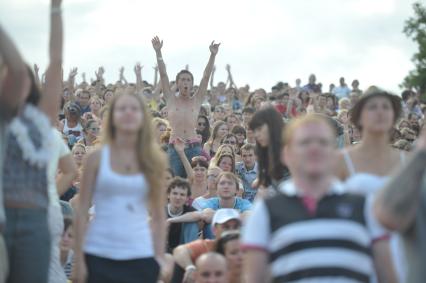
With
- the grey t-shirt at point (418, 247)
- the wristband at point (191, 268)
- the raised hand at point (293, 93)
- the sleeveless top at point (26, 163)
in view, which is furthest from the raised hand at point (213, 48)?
the grey t-shirt at point (418, 247)

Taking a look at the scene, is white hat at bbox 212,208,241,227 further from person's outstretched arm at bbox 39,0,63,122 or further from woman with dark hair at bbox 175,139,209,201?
woman with dark hair at bbox 175,139,209,201

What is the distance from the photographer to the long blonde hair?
6.98 meters

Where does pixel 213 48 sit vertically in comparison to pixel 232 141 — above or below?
above

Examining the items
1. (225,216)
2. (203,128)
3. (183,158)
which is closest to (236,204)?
(225,216)

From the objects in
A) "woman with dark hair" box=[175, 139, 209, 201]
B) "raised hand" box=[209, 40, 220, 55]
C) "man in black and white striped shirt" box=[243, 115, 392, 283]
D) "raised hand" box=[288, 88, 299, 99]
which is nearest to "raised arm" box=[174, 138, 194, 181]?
"woman with dark hair" box=[175, 139, 209, 201]

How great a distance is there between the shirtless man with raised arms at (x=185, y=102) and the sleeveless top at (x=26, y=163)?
802cm

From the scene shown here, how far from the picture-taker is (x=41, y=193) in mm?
6312

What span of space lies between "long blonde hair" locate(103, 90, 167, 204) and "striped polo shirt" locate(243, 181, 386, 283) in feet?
5.40

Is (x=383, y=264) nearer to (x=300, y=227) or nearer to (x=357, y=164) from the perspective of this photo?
(x=300, y=227)

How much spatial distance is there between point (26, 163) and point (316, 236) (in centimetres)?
190

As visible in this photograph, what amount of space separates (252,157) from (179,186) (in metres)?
2.79

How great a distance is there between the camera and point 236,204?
11266mm

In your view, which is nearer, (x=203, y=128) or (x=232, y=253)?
(x=232, y=253)

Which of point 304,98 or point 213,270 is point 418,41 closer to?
point 304,98
